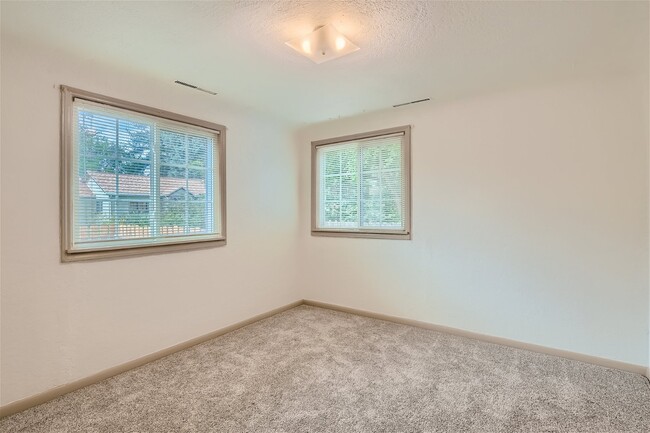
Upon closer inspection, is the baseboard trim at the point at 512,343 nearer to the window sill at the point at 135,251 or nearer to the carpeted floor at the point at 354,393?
the carpeted floor at the point at 354,393

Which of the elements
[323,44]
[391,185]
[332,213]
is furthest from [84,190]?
[391,185]

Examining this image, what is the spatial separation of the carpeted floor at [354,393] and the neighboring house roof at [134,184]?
147 centimetres

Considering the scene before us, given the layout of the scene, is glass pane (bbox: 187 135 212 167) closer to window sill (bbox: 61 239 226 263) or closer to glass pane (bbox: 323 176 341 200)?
window sill (bbox: 61 239 226 263)

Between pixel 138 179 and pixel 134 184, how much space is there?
2.2 inches

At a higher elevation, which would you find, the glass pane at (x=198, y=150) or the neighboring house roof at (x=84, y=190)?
the glass pane at (x=198, y=150)

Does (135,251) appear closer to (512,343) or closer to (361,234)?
(361,234)

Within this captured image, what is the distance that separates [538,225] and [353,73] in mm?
2137

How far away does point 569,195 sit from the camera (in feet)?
9.05

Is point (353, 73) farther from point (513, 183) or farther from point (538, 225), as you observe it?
point (538, 225)

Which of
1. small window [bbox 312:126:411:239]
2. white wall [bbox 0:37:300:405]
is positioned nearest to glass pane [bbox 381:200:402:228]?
small window [bbox 312:126:411:239]

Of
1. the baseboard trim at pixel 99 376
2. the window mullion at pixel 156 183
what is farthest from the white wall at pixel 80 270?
the window mullion at pixel 156 183

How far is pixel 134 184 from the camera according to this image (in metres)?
2.69

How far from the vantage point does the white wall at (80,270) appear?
2072mm

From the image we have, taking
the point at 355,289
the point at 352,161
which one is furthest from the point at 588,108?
the point at 355,289
